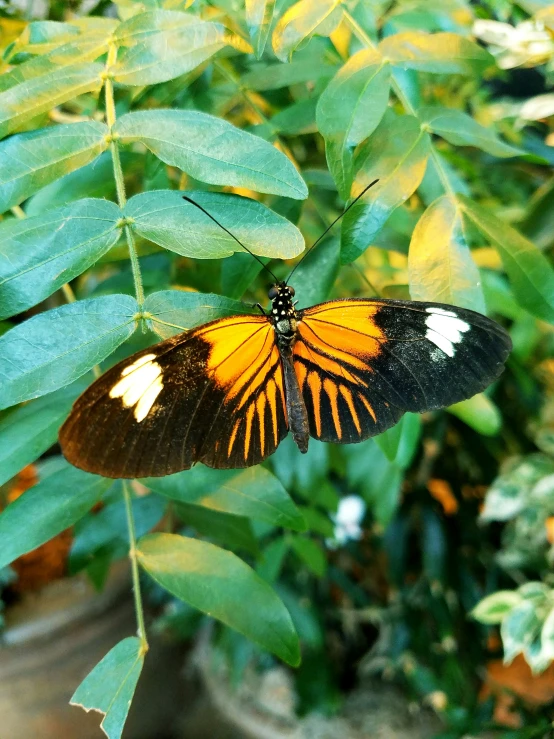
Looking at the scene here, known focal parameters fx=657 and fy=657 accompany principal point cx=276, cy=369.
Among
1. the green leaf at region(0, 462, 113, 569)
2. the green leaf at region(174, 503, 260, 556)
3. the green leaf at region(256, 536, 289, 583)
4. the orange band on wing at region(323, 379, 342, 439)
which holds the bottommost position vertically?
the green leaf at region(256, 536, 289, 583)

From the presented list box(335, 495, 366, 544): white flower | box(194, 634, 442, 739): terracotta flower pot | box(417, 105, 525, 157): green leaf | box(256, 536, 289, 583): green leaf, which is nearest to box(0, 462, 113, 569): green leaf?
box(417, 105, 525, 157): green leaf

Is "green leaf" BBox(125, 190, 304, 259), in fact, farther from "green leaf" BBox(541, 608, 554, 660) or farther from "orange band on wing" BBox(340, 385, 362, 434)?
"green leaf" BBox(541, 608, 554, 660)

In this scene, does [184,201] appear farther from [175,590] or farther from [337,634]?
[337,634]


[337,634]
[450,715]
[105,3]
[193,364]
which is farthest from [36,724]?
[105,3]

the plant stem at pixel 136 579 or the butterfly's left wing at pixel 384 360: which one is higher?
the butterfly's left wing at pixel 384 360

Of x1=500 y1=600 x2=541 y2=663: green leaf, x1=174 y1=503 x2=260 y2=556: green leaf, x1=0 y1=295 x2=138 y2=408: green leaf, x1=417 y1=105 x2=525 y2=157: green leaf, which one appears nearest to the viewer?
x1=0 y1=295 x2=138 y2=408: green leaf

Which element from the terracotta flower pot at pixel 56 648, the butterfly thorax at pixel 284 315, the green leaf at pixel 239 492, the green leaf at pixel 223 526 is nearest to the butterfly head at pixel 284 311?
the butterfly thorax at pixel 284 315

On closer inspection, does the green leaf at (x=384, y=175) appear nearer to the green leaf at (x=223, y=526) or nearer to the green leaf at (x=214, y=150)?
the green leaf at (x=214, y=150)
